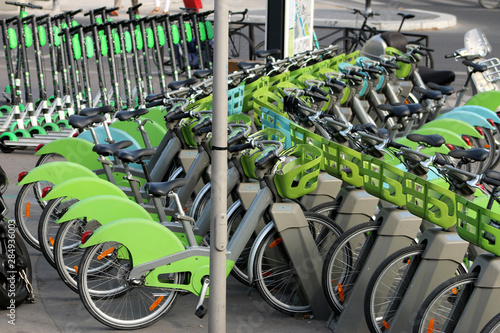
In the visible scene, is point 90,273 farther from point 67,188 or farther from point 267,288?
point 267,288

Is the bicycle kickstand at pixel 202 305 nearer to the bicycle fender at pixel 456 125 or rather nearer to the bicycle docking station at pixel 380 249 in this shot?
the bicycle docking station at pixel 380 249

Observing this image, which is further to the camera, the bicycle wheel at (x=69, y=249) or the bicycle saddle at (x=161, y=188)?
the bicycle wheel at (x=69, y=249)

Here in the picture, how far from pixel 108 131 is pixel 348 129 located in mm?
1870

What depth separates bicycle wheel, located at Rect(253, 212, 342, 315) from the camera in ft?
Answer: 17.1

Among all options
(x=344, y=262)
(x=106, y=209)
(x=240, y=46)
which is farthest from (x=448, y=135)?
(x=240, y=46)

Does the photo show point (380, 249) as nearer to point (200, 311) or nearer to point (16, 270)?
point (200, 311)

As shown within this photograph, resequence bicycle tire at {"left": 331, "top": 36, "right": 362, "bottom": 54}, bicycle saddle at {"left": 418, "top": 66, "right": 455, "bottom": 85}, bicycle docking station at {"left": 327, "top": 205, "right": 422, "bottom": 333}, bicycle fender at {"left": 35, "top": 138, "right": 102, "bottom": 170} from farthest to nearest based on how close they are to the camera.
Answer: bicycle tire at {"left": 331, "top": 36, "right": 362, "bottom": 54} → bicycle saddle at {"left": 418, "top": 66, "right": 455, "bottom": 85} → bicycle fender at {"left": 35, "top": 138, "right": 102, "bottom": 170} → bicycle docking station at {"left": 327, "top": 205, "right": 422, "bottom": 333}

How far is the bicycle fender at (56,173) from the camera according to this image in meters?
5.69

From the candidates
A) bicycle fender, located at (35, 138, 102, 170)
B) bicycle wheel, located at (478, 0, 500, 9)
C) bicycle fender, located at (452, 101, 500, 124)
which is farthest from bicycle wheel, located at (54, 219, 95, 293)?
bicycle wheel, located at (478, 0, 500, 9)

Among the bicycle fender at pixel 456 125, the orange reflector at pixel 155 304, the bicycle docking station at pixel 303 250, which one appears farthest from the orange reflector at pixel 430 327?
the bicycle fender at pixel 456 125

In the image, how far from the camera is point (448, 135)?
22.2 feet

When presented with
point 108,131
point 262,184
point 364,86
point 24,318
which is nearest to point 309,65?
point 364,86

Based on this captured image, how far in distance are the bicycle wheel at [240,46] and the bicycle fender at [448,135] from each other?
684cm

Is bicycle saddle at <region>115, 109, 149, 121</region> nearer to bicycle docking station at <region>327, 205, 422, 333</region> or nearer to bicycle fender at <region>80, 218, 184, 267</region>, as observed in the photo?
bicycle fender at <region>80, 218, 184, 267</region>
